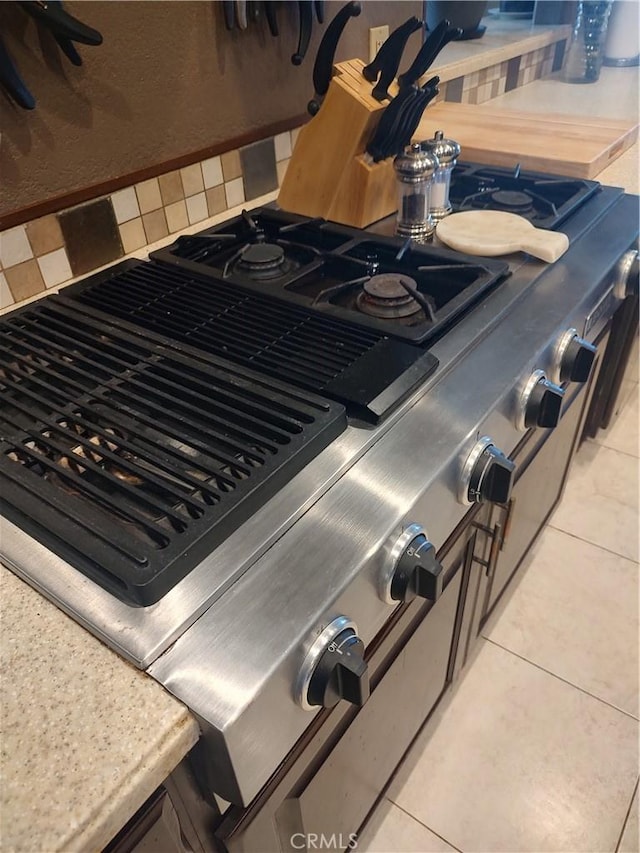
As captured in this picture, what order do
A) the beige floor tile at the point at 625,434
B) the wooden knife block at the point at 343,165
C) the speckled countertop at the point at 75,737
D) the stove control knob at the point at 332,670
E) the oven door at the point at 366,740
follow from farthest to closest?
the beige floor tile at the point at 625,434, the wooden knife block at the point at 343,165, the oven door at the point at 366,740, the stove control knob at the point at 332,670, the speckled countertop at the point at 75,737

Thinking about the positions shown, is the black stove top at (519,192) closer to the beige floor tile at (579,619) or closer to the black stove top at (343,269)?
the black stove top at (343,269)

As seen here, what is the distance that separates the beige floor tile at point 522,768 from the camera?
1.09m

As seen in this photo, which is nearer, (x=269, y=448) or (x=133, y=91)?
(x=269, y=448)

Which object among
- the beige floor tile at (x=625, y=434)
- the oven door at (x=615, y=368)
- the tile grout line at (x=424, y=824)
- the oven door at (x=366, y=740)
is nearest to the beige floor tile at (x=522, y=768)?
the tile grout line at (x=424, y=824)

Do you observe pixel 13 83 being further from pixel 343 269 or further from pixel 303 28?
pixel 303 28

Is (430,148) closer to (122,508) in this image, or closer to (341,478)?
(341,478)

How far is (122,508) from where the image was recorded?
1.66 ft

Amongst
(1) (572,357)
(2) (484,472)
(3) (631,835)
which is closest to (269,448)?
(2) (484,472)

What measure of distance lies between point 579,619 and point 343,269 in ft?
3.30

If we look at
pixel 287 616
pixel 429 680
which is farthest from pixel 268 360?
pixel 429 680

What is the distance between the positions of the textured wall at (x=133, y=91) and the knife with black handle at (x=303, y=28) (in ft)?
0.07

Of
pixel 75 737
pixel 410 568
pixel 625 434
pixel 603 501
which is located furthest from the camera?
pixel 625 434

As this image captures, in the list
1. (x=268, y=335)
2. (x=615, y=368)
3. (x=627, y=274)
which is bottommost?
(x=615, y=368)

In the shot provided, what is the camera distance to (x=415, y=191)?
99 cm
